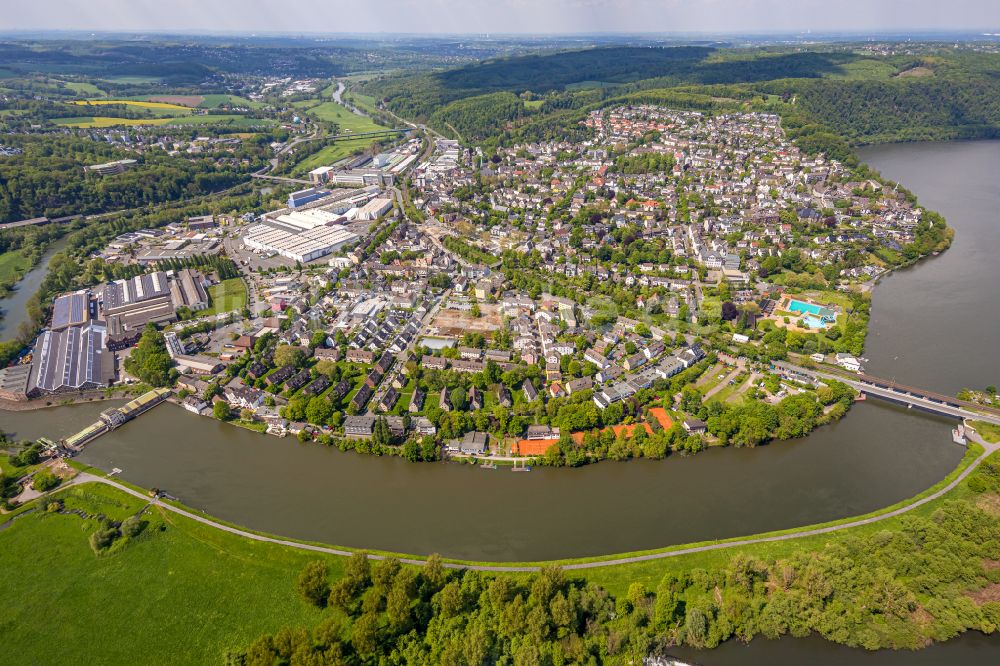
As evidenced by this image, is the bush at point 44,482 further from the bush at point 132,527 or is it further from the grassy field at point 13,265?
the grassy field at point 13,265

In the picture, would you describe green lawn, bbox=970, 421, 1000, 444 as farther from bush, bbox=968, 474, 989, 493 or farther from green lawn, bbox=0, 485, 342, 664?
green lawn, bbox=0, 485, 342, 664

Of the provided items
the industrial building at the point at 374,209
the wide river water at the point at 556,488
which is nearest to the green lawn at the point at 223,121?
the industrial building at the point at 374,209

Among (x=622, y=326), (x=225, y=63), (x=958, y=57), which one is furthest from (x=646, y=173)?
(x=225, y=63)

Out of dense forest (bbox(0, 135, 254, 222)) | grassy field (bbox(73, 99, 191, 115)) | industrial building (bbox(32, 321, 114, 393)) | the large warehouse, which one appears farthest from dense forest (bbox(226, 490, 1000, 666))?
grassy field (bbox(73, 99, 191, 115))

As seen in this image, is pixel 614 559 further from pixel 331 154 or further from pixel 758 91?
pixel 758 91

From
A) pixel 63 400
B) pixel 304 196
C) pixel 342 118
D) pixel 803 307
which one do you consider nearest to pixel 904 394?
pixel 803 307

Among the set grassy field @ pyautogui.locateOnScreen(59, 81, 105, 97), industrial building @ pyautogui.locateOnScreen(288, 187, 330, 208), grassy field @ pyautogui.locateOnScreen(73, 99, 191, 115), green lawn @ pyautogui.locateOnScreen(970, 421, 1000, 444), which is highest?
grassy field @ pyautogui.locateOnScreen(59, 81, 105, 97)

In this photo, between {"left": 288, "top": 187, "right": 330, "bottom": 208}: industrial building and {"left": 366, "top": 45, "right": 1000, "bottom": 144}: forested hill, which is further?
{"left": 366, "top": 45, "right": 1000, "bottom": 144}: forested hill
